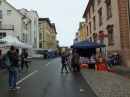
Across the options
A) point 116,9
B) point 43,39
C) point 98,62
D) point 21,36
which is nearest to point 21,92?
point 98,62

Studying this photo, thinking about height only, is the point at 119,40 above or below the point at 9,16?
below

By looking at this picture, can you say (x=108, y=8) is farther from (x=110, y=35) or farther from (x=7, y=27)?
(x=7, y=27)

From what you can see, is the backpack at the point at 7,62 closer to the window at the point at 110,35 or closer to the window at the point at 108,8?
the window at the point at 110,35

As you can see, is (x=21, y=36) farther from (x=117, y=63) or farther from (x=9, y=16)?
(x=117, y=63)

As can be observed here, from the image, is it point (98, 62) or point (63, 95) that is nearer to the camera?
point (63, 95)

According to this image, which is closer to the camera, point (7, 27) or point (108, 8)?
point (108, 8)

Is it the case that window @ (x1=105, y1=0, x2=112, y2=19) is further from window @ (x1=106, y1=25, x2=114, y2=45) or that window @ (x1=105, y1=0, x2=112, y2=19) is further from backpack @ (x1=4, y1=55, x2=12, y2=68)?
backpack @ (x1=4, y1=55, x2=12, y2=68)

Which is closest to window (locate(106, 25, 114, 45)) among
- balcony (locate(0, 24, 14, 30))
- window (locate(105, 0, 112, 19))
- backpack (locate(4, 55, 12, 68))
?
window (locate(105, 0, 112, 19))

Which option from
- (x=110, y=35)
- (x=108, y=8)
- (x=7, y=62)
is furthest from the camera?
(x=108, y=8)

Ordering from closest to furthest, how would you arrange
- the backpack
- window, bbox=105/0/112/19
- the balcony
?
the backpack → window, bbox=105/0/112/19 → the balcony

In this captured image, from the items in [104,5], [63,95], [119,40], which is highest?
[104,5]

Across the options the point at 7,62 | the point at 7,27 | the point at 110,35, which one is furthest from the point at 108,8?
the point at 7,27

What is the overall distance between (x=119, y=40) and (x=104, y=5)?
22.7 feet

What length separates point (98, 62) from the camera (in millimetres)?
13844
